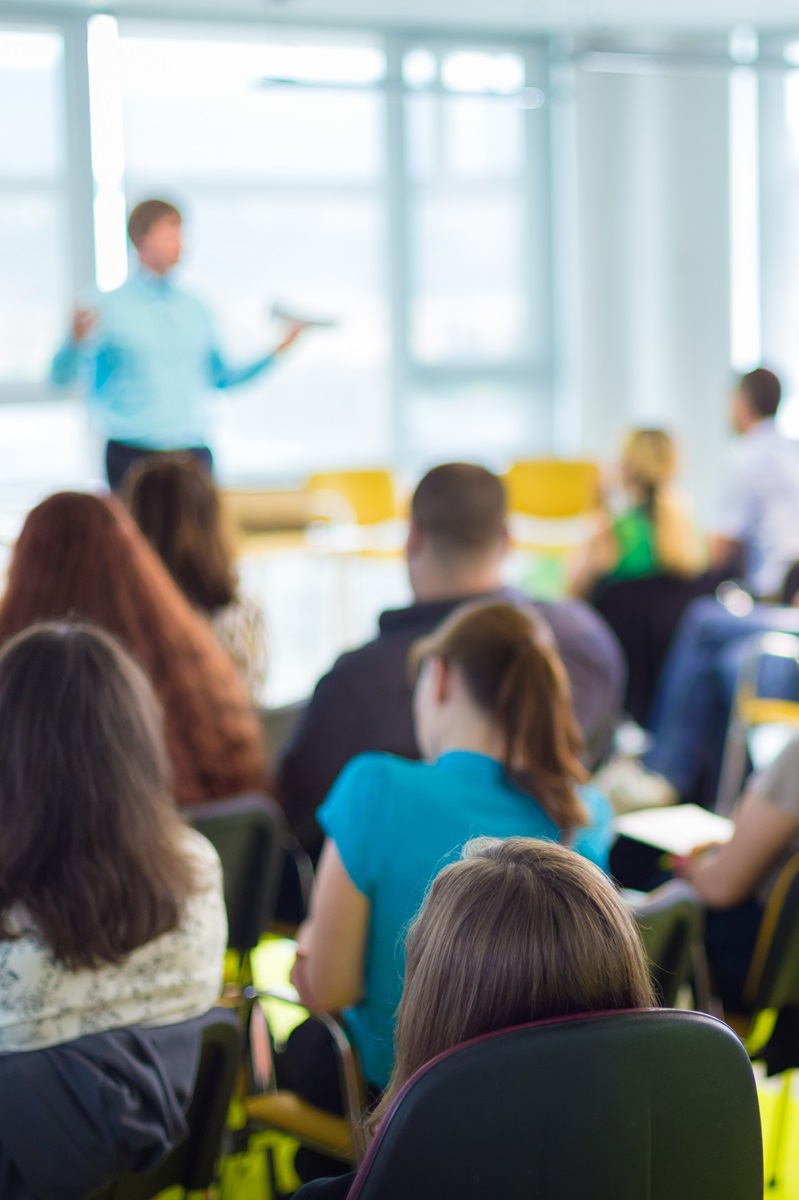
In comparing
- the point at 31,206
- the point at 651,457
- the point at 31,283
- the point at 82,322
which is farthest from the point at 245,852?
the point at 31,206

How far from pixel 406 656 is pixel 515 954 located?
1593 millimetres

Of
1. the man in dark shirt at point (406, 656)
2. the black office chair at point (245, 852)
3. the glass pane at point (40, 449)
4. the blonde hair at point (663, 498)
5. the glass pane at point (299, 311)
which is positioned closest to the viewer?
the black office chair at point (245, 852)

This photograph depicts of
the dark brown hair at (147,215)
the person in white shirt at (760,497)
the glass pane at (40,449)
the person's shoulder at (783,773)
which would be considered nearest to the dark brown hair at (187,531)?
the person's shoulder at (783,773)

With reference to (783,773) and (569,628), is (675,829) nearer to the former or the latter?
(783,773)

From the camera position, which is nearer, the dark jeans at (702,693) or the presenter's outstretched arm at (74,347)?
the dark jeans at (702,693)

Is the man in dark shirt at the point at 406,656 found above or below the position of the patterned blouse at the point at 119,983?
above

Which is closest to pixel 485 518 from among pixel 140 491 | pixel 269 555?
pixel 140 491

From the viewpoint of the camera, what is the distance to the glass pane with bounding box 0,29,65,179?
293 inches

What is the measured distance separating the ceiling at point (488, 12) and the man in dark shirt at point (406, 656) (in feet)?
17.7

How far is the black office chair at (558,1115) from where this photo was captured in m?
0.94

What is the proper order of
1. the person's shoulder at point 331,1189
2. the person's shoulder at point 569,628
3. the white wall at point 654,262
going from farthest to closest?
the white wall at point 654,262, the person's shoulder at point 569,628, the person's shoulder at point 331,1189

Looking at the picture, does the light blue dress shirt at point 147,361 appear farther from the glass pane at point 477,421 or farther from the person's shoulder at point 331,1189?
the person's shoulder at point 331,1189

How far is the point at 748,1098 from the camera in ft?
3.38

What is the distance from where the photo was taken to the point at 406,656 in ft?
8.43
